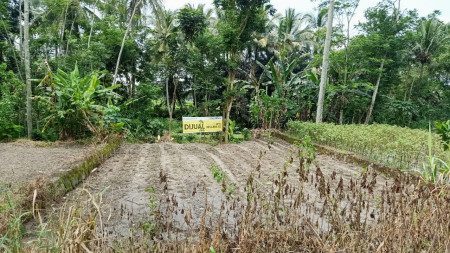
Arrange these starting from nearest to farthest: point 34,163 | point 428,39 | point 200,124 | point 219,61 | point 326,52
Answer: point 34,163 → point 326,52 → point 200,124 → point 219,61 → point 428,39

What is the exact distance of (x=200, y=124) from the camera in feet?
30.3

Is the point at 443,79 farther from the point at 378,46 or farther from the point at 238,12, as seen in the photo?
the point at 238,12

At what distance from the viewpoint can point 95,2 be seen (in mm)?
13125

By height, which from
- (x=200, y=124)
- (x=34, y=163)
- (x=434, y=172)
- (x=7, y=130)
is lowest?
(x=34, y=163)

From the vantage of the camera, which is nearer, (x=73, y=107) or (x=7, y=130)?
(x=73, y=107)

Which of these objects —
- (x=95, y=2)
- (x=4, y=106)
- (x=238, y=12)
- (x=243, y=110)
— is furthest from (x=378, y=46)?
(x=4, y=106)

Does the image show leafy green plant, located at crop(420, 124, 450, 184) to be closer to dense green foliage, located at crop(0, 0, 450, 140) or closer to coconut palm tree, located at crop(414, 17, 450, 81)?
dense green foliage, located at crop(0, 0, 450, 140)

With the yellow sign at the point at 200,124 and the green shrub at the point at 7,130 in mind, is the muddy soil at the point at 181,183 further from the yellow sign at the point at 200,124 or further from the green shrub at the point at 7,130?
the green shrub at the point at 7,130

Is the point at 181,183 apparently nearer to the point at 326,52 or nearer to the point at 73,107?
the point at 73,107

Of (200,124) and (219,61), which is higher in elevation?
(219,61)

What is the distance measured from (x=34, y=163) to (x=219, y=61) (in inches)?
473

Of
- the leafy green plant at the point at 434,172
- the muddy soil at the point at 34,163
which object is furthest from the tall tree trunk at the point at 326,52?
the muddy soil at the point at 34,163

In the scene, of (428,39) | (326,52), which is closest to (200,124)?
(326,52)

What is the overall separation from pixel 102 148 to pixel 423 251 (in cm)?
517
